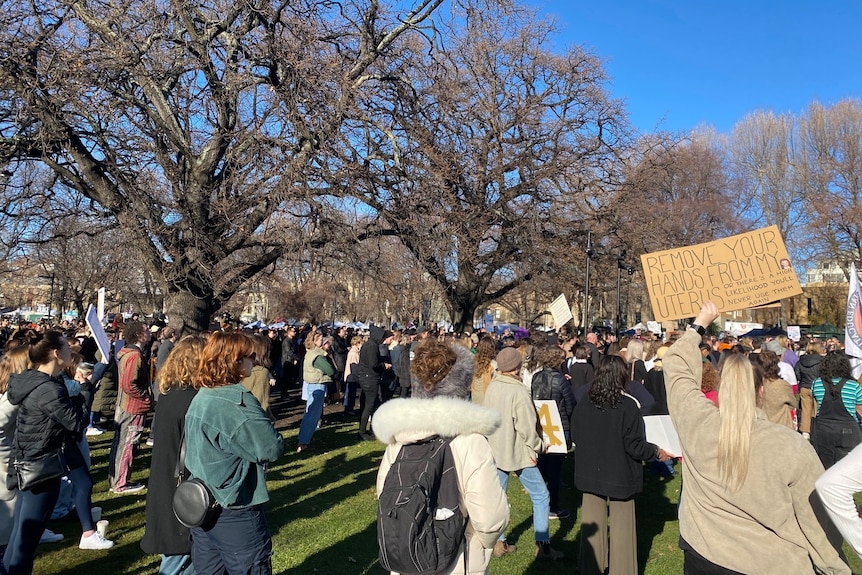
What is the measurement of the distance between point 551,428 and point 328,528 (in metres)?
2.50

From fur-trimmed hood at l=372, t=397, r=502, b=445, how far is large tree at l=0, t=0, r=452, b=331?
948 cm

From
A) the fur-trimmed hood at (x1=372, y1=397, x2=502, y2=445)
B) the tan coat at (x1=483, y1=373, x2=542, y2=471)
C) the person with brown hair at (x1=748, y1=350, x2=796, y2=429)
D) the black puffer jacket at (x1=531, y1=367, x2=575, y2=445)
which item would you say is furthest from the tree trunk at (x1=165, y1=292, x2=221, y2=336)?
the fur-trimmed hood at (x1=372, y1=397, x2=502, y2=445)

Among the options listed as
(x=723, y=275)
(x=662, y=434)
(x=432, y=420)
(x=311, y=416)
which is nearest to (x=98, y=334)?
(x=311, y=416)

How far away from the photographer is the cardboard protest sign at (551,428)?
6.17 m

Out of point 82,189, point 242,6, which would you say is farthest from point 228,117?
point 82,189

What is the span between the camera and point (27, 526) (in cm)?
440

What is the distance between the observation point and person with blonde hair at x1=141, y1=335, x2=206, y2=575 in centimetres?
393

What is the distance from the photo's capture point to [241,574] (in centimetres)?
333

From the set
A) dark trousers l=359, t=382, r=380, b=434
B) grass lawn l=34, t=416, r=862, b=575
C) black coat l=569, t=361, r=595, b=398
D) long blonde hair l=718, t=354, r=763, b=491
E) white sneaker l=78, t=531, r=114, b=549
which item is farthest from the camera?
dark trousers l=359, t=382, r=380, b=434

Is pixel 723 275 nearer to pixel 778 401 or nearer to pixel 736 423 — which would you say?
pixel 778 401

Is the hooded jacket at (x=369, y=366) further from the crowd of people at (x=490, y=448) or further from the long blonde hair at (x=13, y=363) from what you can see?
the long blonde hair at (x=13, y=363)

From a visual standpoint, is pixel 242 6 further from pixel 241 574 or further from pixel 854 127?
pixel 854 127

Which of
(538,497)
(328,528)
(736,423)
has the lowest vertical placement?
(328,528)

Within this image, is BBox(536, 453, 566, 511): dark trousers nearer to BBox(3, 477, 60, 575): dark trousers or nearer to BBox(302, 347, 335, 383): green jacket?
BBox(302, 347, 335, 383): green jacket
